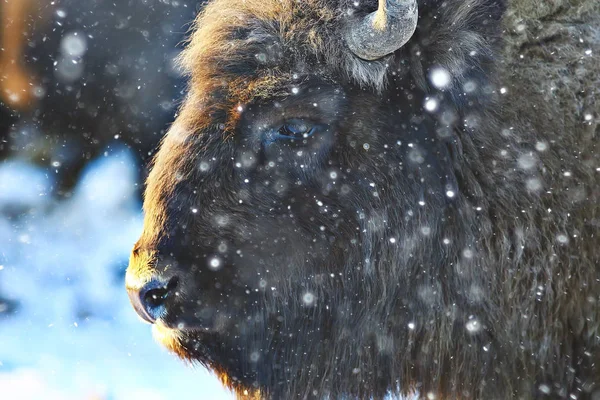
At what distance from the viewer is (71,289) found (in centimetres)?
773

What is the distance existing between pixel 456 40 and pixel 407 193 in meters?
0.64

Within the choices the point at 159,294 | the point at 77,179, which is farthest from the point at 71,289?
the point at 159,294

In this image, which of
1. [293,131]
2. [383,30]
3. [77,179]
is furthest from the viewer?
[77,179]

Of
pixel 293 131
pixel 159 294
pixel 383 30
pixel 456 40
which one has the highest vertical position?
pixel 383 30

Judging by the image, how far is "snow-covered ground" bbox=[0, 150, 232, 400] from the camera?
7219 millimetres

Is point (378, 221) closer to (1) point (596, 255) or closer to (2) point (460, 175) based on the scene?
(2) point (460, 175)

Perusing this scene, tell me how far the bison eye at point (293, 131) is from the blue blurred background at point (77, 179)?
2959 millimetres

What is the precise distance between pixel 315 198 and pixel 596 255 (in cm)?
108

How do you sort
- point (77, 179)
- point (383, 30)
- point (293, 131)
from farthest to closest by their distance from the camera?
point (77, 179) → point (293, 131) → point (383, 30)

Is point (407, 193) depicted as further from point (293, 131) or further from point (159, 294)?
point (159, 294)

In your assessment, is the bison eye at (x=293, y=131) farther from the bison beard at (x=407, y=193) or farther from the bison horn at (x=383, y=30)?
the bison horn at (x=383, y=30)

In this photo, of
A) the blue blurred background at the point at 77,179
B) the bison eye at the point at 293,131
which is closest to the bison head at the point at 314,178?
the bison eye at the point at 293,131

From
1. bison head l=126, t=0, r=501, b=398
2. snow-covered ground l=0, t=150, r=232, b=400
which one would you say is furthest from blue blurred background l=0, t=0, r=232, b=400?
bison head l=126, t=0, r=501, b=398

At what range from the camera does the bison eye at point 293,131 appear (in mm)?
2807
